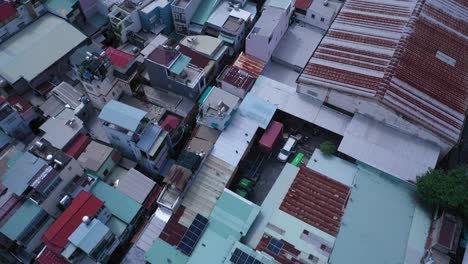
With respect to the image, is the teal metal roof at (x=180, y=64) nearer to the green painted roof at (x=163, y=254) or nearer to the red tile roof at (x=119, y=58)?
the red tile roof at (x=119, y=58)

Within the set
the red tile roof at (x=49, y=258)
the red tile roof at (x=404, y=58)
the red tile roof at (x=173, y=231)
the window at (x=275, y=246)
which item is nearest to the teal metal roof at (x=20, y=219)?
the red tile roof at (x=49, y=258)

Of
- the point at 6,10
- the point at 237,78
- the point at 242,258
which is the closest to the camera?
the point at 242,258

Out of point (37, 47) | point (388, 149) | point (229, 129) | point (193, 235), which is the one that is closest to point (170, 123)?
point (229, 129)

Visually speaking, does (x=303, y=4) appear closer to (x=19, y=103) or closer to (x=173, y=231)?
(x=173, y=231)

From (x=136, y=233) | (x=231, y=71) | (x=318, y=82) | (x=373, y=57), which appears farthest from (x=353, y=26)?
(x=136, y=233)

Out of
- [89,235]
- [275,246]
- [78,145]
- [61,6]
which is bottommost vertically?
[89,235]

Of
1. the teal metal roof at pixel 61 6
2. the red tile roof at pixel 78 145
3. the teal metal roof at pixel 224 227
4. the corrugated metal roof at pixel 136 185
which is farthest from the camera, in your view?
the teal metal roof at pixel 61 6

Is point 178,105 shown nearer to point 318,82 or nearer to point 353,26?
point 318,82
